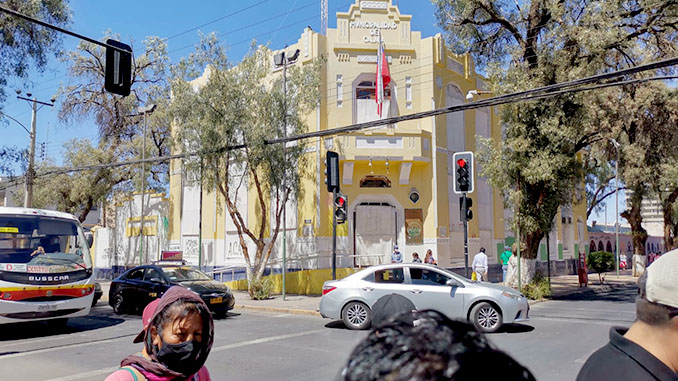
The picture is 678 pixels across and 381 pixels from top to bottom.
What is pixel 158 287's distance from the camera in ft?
48.5

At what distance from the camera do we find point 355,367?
0.94 m

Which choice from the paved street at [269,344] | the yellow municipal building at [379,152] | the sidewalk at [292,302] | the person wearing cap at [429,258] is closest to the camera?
the paved street at [269,344]

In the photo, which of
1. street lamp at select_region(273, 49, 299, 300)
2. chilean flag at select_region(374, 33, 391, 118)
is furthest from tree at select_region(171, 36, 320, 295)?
chilean flag at select_region(374, 33, 391, 118)

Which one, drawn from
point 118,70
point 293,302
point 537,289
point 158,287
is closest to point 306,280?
point 293,302

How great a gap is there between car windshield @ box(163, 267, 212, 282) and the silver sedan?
472 cm

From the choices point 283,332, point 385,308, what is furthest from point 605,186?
point 385,308

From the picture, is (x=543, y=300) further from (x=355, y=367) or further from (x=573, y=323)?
(x=355, y=367)

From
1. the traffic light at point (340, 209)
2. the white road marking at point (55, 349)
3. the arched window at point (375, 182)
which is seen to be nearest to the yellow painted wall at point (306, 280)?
the arched window at point (375, 182)

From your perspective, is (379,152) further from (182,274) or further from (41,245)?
(41,245)

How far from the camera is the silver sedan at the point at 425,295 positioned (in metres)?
11.2

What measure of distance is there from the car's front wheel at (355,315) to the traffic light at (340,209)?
12.7ft

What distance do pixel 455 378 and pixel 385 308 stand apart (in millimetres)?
1883

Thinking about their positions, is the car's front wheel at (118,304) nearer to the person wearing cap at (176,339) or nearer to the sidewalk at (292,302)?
the sidewalk at (292,302)

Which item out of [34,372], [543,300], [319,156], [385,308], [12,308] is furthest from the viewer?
[319,156]
